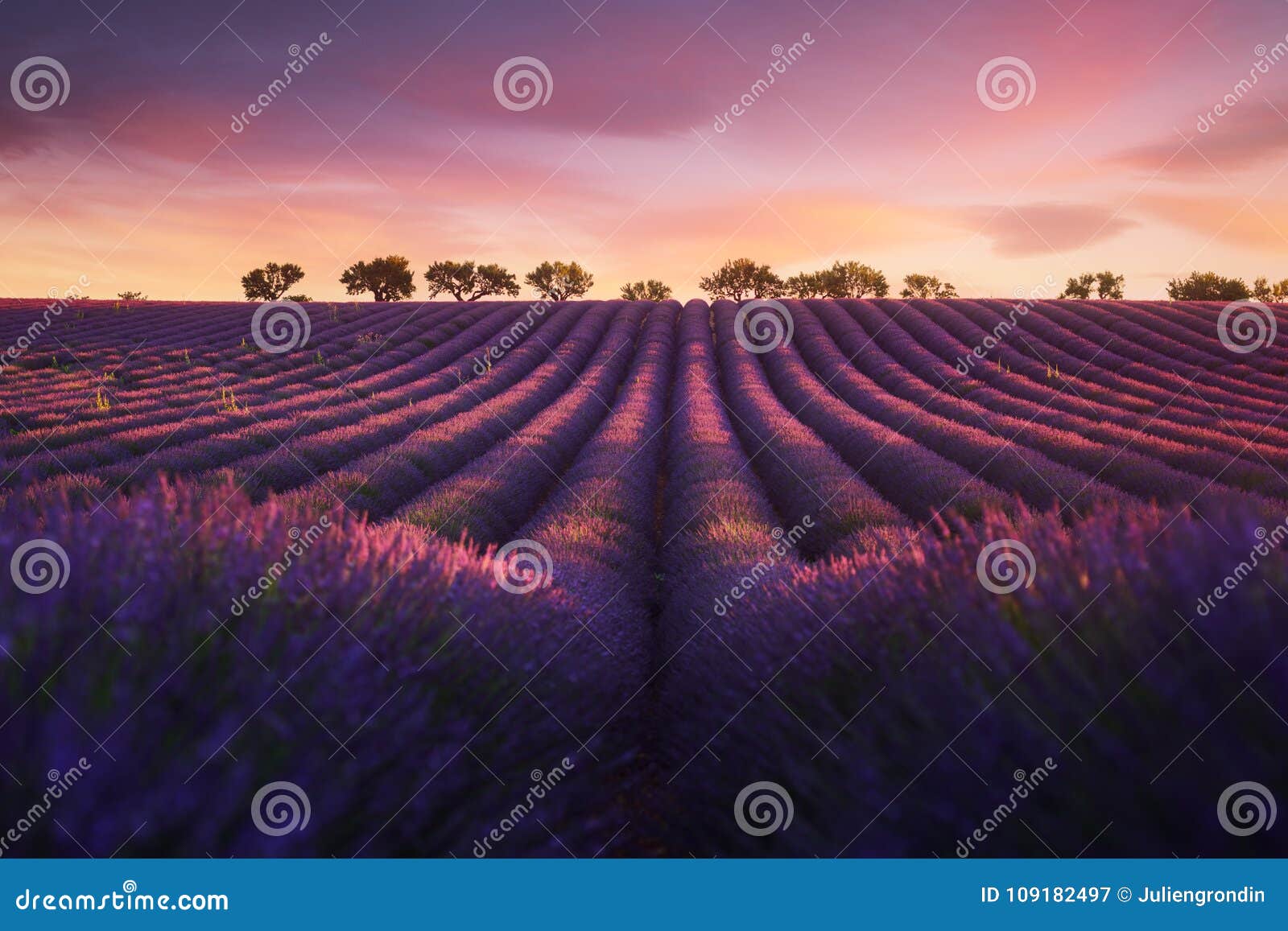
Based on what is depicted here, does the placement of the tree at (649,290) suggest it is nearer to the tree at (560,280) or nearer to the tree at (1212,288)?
the tree at (560,280)

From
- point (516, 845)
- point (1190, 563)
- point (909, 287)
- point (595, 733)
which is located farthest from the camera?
point (909, 287)

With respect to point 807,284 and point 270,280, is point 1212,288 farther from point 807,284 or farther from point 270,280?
point 270,280

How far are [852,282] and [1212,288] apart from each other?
22158 millimetres

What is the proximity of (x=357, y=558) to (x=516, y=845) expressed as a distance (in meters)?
1.10

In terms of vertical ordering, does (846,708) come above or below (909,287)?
below

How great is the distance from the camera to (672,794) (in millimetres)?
2703

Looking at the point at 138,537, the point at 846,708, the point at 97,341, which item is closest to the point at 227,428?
the point at 138,537

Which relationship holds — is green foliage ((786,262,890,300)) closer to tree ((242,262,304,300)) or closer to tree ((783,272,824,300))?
tree ((783,272,824,300))

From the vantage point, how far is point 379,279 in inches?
1978

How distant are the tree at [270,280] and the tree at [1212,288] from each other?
6193cm

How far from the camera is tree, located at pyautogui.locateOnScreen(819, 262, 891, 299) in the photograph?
158ft

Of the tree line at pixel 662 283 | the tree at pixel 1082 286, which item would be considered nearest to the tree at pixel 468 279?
the tree line at pixel 662 283

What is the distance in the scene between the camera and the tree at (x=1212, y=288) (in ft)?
140

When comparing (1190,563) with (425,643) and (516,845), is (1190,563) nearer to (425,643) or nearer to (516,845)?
(516,845)
